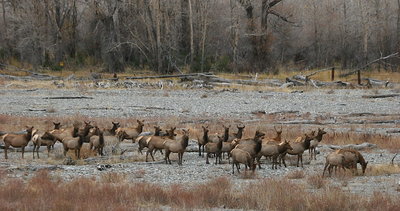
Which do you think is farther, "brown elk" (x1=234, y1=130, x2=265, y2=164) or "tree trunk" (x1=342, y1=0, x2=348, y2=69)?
"tree trunk" (x1=342, y1=0, x2=348, y2=69)

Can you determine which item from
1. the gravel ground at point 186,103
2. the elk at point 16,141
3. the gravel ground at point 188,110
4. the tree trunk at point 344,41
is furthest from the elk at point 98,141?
the tree trunk at point 344,41

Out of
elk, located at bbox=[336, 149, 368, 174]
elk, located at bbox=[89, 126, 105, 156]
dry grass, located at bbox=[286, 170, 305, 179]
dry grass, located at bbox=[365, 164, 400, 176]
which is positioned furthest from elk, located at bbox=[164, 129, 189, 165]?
dry grass, located at bbox=[365, 164, 400, 176]

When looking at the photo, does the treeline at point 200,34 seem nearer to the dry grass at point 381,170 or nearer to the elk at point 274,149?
the elk at point 274,149

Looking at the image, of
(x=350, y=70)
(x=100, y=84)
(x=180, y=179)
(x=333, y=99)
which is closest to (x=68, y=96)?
(x=100, y=84)

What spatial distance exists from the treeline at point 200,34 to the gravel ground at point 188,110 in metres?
14.6

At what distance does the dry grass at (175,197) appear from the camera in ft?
36.9

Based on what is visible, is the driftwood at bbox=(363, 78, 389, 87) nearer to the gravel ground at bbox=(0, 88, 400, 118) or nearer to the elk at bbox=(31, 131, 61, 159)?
the gravel ground at bbox=(0, 88, 400, 118)

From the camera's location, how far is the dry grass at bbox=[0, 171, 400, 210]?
11250 mm

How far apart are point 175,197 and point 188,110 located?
20609 mm

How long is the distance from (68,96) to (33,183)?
26.1 metres

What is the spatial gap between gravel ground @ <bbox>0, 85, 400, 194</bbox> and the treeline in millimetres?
14617

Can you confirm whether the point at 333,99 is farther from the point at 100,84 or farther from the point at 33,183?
the point at 33,183

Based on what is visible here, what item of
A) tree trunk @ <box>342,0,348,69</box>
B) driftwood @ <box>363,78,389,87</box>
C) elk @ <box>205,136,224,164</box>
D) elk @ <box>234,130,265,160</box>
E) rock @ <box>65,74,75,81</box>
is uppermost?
tree trunk @ <box>342,0,348,69</box>

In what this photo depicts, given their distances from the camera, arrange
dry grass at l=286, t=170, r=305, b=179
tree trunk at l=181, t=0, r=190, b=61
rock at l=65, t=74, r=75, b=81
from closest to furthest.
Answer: dry grass at l=286, t=170, r=305, b=179
rock at l=65, t=74, r=75, b=81
tree trunk at l=181, t=0, r=190, b=61
